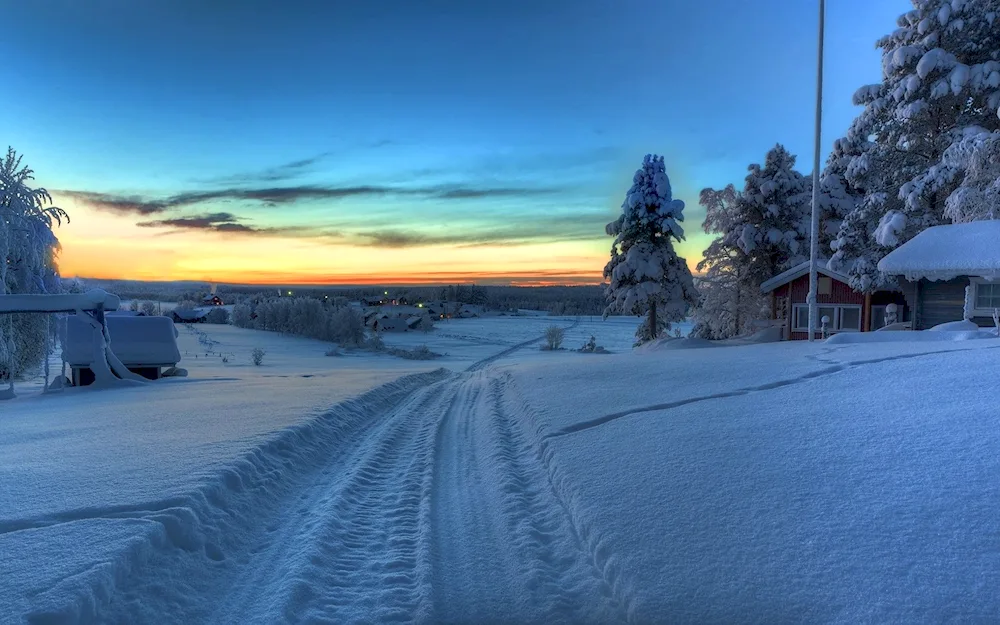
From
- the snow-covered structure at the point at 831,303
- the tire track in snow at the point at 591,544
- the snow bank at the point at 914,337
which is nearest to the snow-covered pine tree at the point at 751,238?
the snow-covered structure at the point at 831,303

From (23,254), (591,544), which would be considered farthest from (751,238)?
(23,254)

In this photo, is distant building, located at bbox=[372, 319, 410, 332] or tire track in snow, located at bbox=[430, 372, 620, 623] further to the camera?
distant building, located at bbox=[372, 319, 410, 332]

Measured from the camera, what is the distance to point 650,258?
27359 mm

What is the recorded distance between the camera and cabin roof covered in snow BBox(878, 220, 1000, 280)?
14.6 meters

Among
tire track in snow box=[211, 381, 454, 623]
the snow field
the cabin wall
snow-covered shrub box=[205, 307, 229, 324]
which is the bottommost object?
snow-covered shrub box=[205, 307, 229, 324]

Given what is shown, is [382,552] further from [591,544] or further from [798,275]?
[798,275]

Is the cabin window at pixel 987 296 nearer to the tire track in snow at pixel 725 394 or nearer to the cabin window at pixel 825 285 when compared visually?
the cabin window at pixel 825 285

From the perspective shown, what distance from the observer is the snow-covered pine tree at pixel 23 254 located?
66.9ft

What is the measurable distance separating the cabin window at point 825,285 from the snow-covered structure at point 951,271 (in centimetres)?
612

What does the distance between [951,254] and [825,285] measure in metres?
9.92

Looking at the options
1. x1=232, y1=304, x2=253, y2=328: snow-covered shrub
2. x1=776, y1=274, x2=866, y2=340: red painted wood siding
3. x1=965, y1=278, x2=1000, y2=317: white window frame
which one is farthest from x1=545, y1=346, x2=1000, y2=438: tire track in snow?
x1=232, y1=304, x2=253, y2=328: snow-covered shrub

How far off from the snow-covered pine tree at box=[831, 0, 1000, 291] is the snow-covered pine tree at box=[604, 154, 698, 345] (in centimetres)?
788

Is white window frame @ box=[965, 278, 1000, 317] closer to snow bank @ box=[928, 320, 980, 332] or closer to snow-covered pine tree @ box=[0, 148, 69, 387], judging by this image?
snow bank @ box=[928, 320, 980, 332]

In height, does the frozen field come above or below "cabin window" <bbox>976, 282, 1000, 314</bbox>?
below
